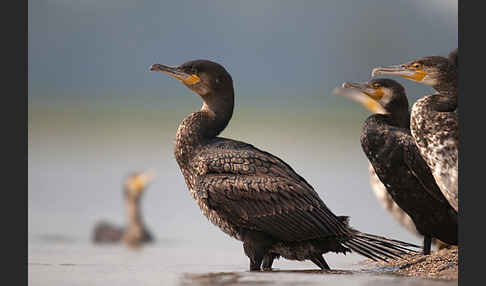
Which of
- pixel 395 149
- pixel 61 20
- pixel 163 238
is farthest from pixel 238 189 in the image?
pixel 163 238

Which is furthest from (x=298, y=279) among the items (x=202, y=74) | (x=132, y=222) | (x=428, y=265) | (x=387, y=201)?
(x=132, y=222)

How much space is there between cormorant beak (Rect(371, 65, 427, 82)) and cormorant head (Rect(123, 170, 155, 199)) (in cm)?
485

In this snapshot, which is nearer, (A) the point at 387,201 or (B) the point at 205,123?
(B) the point at 205,123

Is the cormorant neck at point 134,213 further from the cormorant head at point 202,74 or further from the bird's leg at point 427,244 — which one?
the bird's leg at point 427,244

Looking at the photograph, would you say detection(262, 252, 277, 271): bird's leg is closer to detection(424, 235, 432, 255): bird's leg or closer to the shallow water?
the shallow water

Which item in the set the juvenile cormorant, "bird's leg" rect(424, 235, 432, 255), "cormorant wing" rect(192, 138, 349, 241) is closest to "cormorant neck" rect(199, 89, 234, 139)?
"cormorant wing" rect(192, 138, 349, 241)

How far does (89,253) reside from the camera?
35.1 feet

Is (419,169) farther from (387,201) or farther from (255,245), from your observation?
(255,245)

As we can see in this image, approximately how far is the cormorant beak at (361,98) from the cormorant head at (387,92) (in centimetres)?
12

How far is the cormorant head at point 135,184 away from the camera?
42.6 ft

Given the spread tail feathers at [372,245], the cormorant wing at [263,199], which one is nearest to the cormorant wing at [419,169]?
the spread tail feathers at [372,245]

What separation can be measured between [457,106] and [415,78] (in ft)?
1.55

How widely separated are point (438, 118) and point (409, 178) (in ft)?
2.33

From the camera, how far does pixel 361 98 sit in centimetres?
1056
